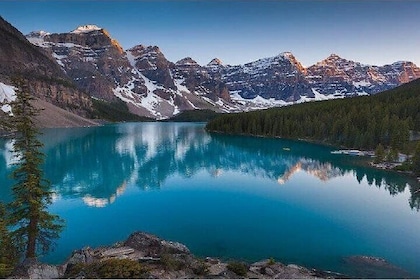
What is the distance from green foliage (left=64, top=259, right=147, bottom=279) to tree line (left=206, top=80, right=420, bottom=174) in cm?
5991

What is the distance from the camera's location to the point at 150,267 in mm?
15938

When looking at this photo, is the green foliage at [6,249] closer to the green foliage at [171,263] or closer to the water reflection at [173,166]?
the green foliage at [171,263]

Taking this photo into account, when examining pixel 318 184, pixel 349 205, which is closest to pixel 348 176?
pixel 318 184

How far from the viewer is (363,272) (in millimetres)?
19750

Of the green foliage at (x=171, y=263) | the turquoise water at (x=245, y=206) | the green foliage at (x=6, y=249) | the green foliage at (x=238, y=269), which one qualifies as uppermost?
the green foliage at (x=6, y=249)

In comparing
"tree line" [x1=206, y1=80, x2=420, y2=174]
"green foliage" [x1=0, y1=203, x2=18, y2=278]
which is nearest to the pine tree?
"green foliage" [x1=0, y1=203, x2=18, y2=278]

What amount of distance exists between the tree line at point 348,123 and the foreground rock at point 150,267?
52.1m

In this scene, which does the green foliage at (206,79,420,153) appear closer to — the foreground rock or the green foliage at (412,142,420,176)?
the green foliage at (412,142,420,176)

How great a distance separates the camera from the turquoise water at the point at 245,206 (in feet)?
78.1

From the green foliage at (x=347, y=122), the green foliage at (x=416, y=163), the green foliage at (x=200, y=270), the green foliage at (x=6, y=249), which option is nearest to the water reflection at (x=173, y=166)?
the green foliage at (x=416, y=163)

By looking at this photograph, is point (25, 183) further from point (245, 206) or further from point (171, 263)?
point (245, 206)

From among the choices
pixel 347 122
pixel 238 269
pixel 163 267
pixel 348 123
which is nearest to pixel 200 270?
pixel 163 267

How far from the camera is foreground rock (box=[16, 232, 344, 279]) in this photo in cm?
1334

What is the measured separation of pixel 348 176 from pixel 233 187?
19436 millimetres
